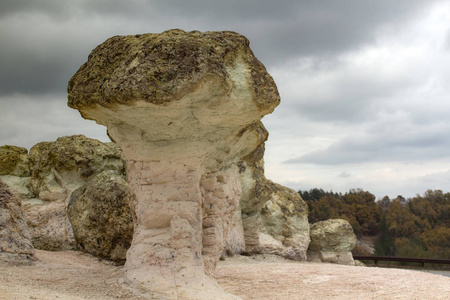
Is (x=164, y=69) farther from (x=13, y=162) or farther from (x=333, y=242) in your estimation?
(x=333, y=242)

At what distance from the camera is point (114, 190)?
911 centimetres

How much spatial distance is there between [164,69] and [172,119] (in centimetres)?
78

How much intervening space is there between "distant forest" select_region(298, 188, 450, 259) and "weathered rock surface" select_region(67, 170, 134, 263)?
19.9 meters

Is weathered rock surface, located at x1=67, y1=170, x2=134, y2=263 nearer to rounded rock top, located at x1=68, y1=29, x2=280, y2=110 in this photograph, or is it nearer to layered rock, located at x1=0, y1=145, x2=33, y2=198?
layered rock, located at x1=0, y1=145, x2=33, y2=198

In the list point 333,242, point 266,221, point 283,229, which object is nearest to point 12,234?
point 266,221

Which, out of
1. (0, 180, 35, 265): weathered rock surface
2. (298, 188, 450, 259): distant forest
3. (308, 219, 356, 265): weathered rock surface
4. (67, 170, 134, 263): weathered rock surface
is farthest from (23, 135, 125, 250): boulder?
(298, 188, 450, 259): distant forest

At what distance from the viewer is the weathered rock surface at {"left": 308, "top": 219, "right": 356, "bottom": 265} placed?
13.6m

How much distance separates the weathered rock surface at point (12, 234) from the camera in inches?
265

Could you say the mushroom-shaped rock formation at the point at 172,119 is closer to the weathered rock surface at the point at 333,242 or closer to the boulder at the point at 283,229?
the boulder at the point at 283,229

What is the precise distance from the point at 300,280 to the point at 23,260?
441cm

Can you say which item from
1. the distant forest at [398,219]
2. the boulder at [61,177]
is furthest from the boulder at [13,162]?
the distant forest at [398,219]

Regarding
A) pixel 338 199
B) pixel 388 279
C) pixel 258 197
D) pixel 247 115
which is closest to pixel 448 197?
pixel 338 199

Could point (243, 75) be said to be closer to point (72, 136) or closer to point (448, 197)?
point (72, 136)

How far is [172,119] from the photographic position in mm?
5652
